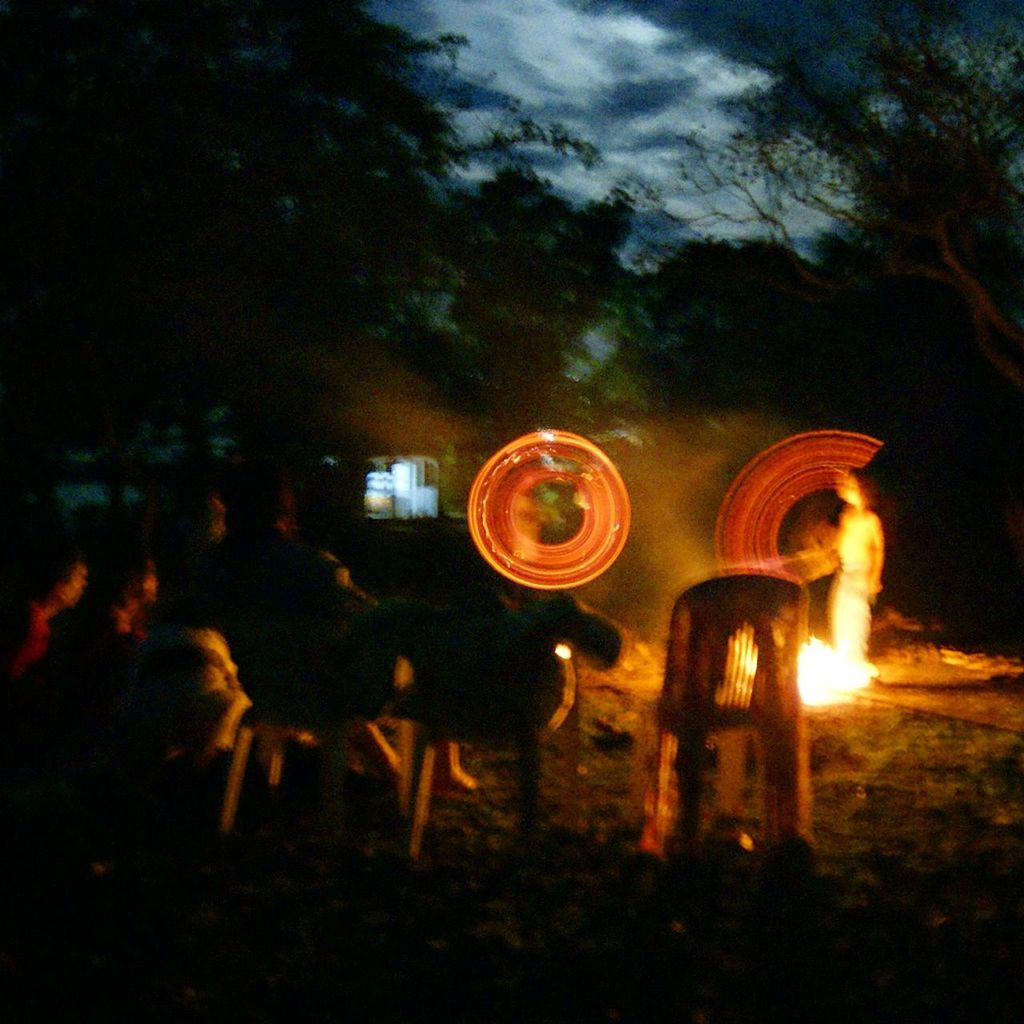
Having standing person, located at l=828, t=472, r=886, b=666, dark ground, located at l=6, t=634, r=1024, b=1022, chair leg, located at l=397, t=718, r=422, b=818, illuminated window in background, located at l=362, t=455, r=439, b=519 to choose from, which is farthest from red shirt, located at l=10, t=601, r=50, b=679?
illuminated window in background, located at l=362, t=455, r=439, b=519

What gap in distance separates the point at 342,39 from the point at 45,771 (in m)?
9.78

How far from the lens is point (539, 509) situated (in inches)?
411

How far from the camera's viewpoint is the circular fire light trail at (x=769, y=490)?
11.5 m

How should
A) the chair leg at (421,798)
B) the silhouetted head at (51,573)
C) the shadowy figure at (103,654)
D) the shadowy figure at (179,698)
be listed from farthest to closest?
the shadowy figure at (103,654) < the silhouetted head at (51,573) < the shadowy figure at (179,698) < the chair leg at (421,798)

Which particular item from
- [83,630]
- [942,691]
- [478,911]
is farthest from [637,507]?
[478,911]

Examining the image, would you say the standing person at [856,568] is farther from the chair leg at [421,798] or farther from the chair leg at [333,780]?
the chair leg at [333,780]

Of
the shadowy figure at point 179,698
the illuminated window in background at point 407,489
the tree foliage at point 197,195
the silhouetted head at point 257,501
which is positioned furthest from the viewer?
the illuminated window in background at point 407,489

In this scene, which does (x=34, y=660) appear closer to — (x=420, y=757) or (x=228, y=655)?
(x=228, y=655)

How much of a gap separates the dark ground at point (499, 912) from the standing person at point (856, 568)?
4.43 metres

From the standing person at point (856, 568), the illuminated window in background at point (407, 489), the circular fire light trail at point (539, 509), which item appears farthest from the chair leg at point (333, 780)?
the illuminated window in background at point (407, 489)

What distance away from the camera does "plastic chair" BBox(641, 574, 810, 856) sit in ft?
17.3

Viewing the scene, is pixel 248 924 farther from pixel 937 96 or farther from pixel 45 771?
pixel 937 96

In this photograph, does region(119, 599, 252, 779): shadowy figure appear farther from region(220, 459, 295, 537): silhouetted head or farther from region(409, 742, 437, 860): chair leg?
region(409, 742, 437, 860): chair leg

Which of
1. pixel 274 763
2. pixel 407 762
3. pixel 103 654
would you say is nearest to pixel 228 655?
pixel 274 763
